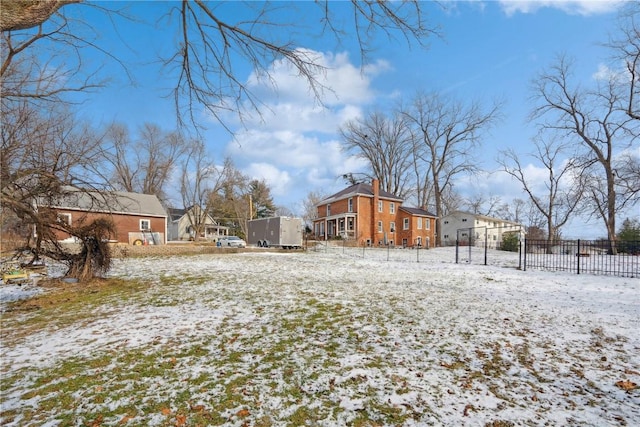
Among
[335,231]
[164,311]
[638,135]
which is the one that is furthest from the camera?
[335,231]

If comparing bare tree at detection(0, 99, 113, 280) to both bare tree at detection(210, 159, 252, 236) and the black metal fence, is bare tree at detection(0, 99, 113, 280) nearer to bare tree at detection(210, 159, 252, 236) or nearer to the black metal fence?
the black metal fence

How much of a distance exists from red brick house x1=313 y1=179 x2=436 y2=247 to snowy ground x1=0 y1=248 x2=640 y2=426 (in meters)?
26.3

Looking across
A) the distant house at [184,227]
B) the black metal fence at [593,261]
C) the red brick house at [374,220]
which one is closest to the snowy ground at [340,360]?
the black metal fence at [593,261]

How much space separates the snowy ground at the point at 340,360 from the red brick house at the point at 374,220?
26.3 metres

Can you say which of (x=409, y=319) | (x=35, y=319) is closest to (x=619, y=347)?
(x=409, y=319)

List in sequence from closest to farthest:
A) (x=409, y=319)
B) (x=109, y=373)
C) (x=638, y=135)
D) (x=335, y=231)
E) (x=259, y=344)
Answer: (x=109, y=373) < (x=259, y=344) < (x=409, y=319) < (x=638, y=135) < (x=335, y=231)

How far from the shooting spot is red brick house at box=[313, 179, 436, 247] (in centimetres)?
3509

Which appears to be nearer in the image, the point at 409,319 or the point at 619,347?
the point at 619,347

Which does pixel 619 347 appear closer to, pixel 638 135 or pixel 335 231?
pixel 638 135

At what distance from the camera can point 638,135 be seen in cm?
2255

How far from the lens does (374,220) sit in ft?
119

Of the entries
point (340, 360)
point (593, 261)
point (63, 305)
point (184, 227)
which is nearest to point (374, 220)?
point (593, 261)

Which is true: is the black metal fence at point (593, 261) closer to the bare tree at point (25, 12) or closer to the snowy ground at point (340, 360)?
the snowy ground at point (340, 360)

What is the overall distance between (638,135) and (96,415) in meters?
32.3
